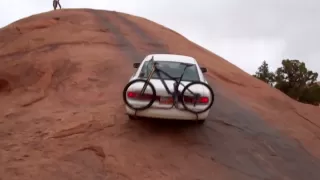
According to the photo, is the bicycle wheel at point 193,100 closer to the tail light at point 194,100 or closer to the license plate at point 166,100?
the tail light at point 194,100

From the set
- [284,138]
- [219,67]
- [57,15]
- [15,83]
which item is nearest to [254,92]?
[219,67]

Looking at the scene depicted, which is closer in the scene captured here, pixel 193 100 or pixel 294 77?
pixel 193 100

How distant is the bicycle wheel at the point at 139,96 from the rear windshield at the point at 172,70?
753mm

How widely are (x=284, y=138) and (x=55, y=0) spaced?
52.9 ft

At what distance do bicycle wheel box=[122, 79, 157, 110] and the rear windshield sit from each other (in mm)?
753

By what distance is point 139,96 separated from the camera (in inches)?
273

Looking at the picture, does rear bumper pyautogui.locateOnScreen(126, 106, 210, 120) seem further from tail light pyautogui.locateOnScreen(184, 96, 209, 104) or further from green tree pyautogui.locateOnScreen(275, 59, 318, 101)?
green tree pyautogui.locateOnScreen(275, 59, 318, 101)

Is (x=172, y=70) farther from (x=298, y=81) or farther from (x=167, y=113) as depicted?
(x=298, y=81)

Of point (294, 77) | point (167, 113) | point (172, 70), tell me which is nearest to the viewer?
point (167, 113)

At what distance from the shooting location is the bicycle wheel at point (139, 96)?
689 centimetres

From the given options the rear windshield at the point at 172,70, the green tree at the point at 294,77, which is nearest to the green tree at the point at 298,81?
the green tree at the point at 294,77

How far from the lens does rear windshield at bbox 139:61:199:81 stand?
7.88m

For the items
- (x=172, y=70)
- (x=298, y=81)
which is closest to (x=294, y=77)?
(x=298, y=81)

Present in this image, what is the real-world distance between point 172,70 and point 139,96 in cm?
146
